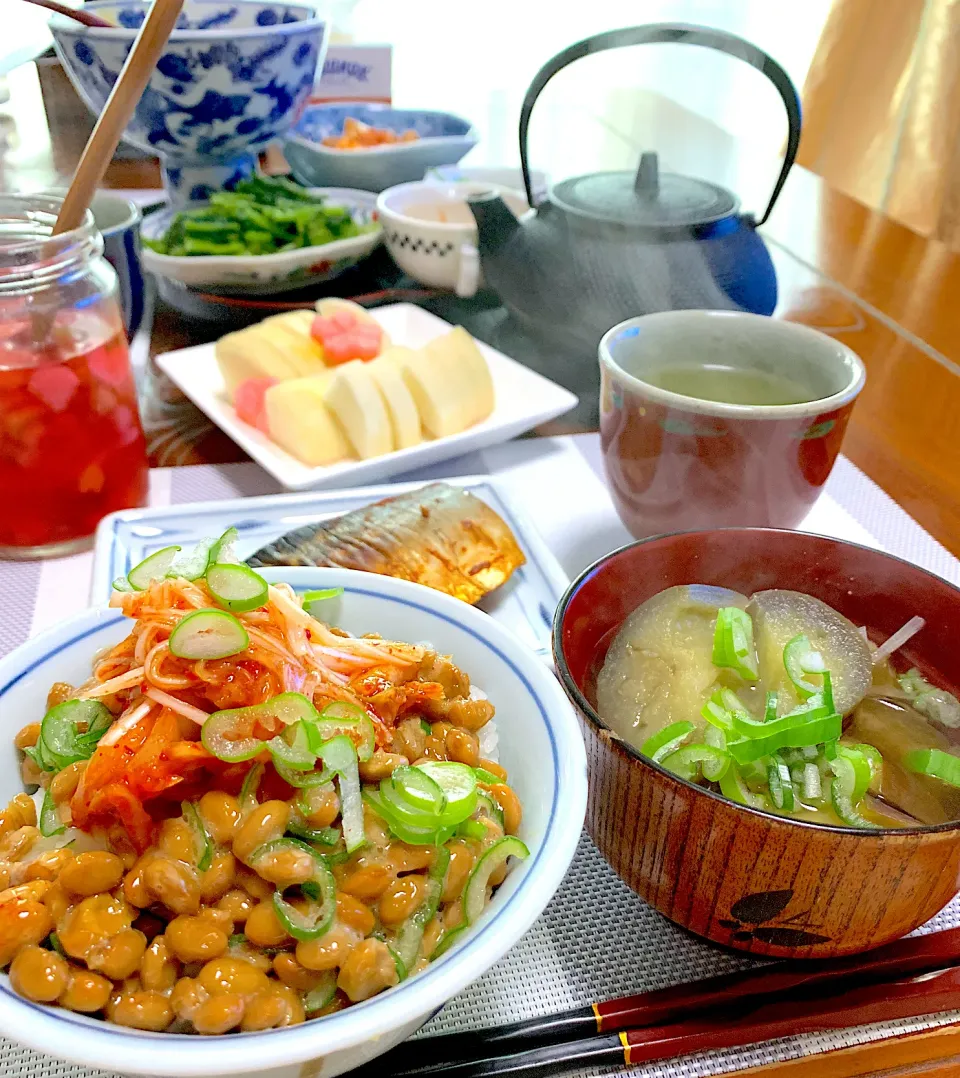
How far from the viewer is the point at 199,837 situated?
73cm

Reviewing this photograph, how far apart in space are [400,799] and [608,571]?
37 centimetres

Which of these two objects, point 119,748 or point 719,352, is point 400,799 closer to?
point 119,748

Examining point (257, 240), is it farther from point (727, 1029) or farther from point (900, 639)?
point (727, 1029)

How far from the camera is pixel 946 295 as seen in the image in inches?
94.8

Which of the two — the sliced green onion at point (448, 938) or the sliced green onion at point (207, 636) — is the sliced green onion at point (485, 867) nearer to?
the sliced green onion at point (448, 938)

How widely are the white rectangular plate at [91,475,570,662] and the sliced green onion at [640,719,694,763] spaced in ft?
1.17

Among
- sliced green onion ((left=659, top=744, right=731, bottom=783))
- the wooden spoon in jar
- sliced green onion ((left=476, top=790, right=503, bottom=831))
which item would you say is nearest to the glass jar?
the wooden spoon in jar

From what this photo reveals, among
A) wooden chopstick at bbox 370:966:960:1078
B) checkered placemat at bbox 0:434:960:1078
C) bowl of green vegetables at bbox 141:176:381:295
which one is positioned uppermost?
bowl of green vegetables at bbox 141:176:381:295

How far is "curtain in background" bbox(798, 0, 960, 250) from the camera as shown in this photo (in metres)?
3.39

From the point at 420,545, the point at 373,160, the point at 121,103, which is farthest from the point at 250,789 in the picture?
the point at 373,160

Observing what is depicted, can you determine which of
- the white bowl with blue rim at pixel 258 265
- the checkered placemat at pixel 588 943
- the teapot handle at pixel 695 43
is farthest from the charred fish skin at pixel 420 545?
the white bowl with blue rim at pixel 258 265

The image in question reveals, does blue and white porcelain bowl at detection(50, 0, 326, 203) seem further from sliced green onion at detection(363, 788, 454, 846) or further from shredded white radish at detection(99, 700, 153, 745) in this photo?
sliced green onion at detection(363, 788, 454, 846)

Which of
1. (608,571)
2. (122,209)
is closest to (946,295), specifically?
(608,571)

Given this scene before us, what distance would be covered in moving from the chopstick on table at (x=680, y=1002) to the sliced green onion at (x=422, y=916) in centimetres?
14
